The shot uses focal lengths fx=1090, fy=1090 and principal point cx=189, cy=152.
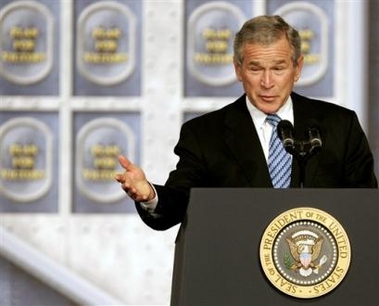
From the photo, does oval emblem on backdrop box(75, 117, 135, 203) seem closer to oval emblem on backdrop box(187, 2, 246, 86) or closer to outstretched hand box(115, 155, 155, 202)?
oval emblem on backdrop box(187, 2, 246, 86)

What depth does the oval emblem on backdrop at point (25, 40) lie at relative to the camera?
12.7 feet

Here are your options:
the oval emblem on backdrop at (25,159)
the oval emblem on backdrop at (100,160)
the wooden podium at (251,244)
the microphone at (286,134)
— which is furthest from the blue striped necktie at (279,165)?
the oval emblem on backdrop at (25,159)

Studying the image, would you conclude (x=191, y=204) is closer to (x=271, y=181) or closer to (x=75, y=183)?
(x=271, y=181)

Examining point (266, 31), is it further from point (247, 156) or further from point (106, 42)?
point (106, 42)

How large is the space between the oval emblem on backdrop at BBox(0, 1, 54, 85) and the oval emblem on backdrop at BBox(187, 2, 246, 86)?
1.67 feet

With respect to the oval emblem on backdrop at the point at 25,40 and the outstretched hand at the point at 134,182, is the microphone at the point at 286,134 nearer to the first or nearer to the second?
the outstretched hand at the point at 134,182

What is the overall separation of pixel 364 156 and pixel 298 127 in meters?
0.16

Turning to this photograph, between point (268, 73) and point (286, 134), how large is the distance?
22cm

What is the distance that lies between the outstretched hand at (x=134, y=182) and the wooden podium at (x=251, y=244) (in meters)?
0.11

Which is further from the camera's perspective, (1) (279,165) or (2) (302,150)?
(1) (279,165)

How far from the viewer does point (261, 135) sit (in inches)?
94.8

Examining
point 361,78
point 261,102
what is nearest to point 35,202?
point 361,78

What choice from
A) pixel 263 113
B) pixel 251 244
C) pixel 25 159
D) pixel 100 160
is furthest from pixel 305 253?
pixel 25 159

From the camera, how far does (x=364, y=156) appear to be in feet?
7.79
